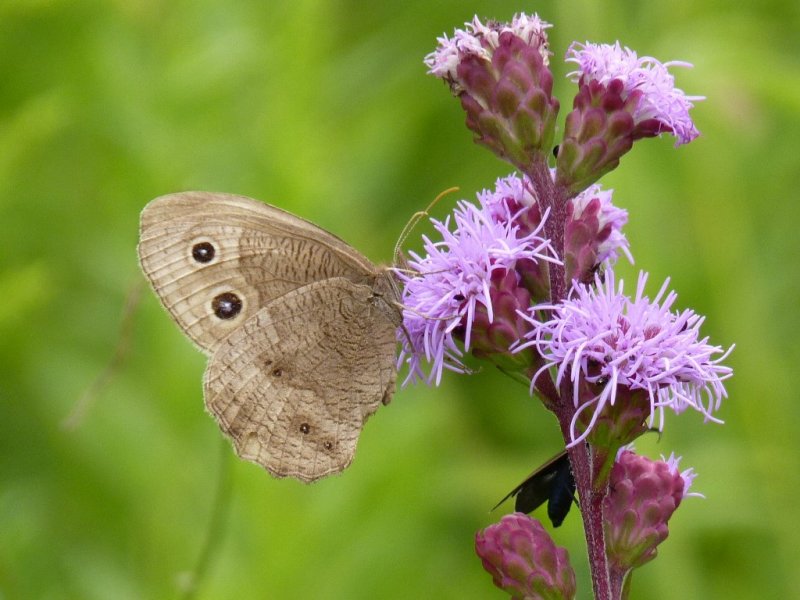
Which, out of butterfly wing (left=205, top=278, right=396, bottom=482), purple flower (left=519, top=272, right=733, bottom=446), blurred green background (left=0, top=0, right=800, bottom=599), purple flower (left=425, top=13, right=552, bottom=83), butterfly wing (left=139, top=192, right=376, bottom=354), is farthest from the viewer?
blurred green background (left=0, top=0, right=800, bottom=599)

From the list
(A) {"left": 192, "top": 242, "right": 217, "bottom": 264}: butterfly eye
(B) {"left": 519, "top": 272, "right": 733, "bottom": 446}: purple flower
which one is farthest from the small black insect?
(A) {"left": 192, "top": 242, "right": 217, "bottom": 264}: butterfly eye

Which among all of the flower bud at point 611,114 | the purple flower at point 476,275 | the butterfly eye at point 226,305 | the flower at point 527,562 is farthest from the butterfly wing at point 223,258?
the flower at point 527,562

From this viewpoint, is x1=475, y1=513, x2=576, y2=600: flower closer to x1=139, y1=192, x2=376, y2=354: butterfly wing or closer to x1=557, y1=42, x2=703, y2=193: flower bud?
x1=557, y1=42, x2=703, y2=193: flower bud

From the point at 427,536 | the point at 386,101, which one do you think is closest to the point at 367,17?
the point at 386,101

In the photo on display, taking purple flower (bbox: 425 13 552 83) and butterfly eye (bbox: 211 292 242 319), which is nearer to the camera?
purple flower (bbox: 425 13 552 83)

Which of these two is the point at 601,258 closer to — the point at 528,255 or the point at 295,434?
the point at 528,255

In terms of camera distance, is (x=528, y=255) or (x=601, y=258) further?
(x=601, y=258)
